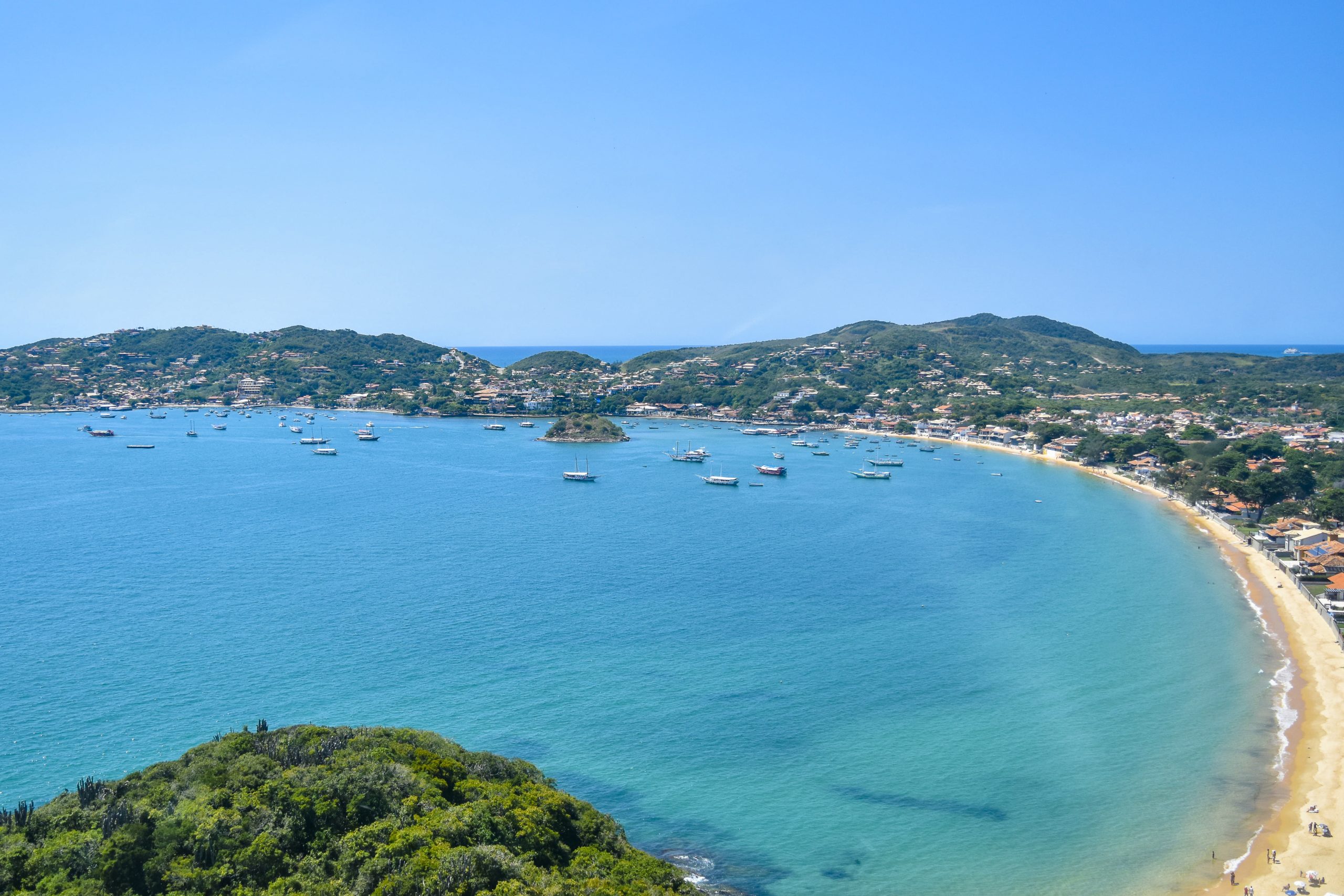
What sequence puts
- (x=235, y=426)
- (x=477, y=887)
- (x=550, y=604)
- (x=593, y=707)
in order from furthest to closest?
1. (x=235, y=426)
2. (x=550, y=604)
3. (x=593, y=707)
4. (x=477, y=887)

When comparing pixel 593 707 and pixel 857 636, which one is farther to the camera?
pixel 857 636

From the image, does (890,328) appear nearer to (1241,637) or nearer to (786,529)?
(786,529)

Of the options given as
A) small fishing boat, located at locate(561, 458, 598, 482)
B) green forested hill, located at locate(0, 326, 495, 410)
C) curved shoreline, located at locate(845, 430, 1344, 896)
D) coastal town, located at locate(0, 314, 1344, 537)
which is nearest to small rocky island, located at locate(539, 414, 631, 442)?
coastal town, located at locate(0, 314, 1344, 537)

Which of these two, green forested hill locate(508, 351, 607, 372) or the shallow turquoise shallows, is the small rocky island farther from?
green forested hill locate(508, 351, 607, 372)

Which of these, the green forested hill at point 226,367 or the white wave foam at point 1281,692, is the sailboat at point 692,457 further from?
the green forested hill at point 226,367

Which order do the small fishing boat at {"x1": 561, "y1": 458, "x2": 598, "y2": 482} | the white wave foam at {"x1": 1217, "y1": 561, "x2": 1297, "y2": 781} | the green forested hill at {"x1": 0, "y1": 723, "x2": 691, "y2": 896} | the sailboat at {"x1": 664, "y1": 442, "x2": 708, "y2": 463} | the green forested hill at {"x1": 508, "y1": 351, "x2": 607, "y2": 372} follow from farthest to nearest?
the green forested hill at {"x1": 508, "y1": 351, "x2": 607, "y2": 372} < the sailboat at {"x1": 664, "y1": 442, "x2": 708, "y2": 463} < the small fishing boat at {"x1": 561, "y1": 458, "x2": 598, "y2": 482} < the white wave foam at {"x1": 1217, "y1": 561, "x2": 1297, "y2": 781} < the green forested hill at {"x1": 0, "y1": 723, "x2": 691, "y2": 896}

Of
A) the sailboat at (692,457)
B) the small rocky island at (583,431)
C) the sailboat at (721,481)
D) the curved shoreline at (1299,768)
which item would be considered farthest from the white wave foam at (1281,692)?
the small rocky island at (583,431)

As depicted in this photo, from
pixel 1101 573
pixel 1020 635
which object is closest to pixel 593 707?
pixel 1020 635
